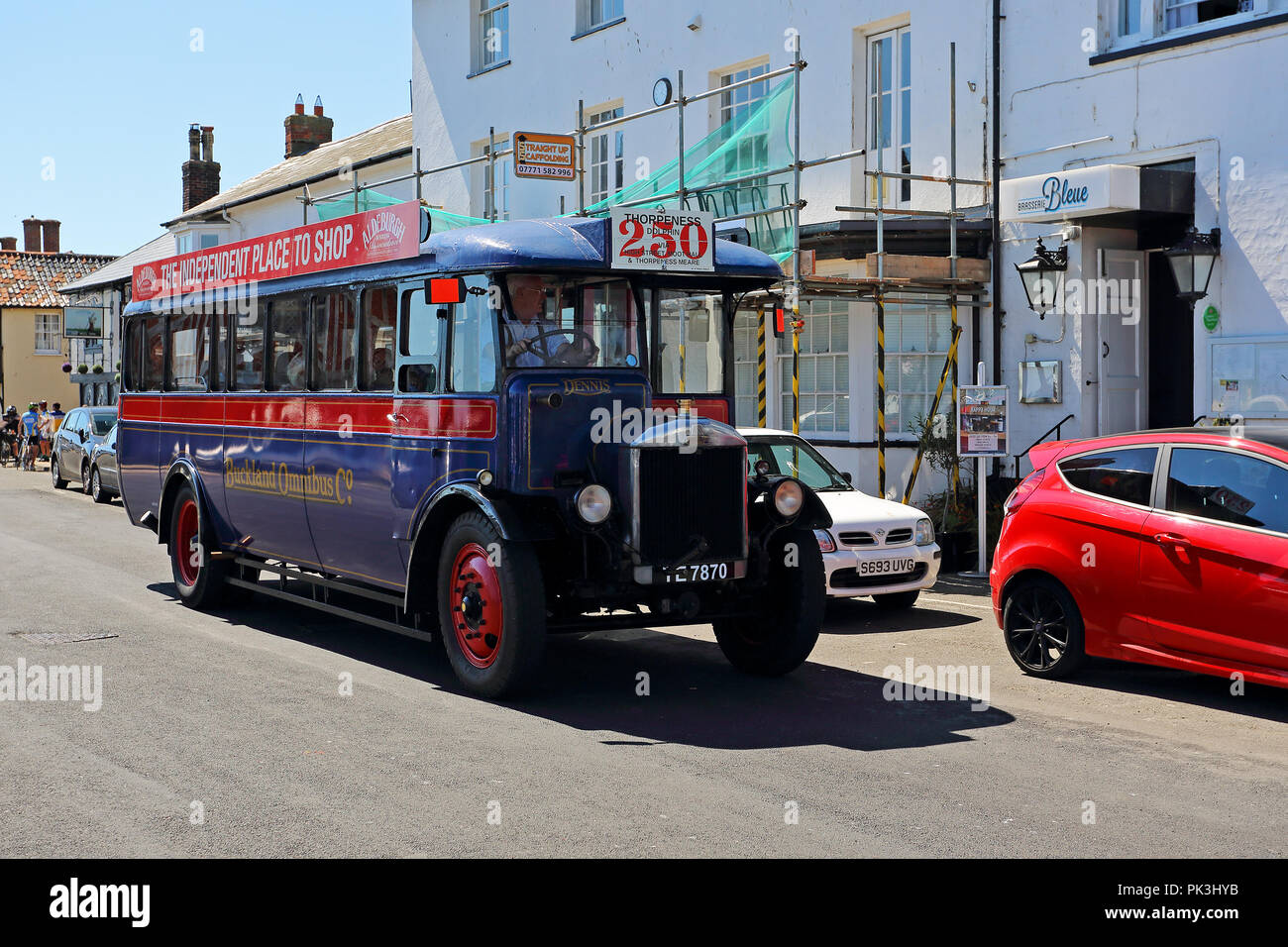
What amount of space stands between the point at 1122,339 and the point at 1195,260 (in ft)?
5.94

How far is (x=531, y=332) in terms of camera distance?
28.0 feet

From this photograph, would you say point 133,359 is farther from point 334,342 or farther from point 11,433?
point 11,433

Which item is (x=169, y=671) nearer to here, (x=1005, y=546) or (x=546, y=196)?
(x=1005, y=546)

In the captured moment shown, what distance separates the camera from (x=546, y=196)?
23.6m

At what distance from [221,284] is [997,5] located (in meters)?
9.07

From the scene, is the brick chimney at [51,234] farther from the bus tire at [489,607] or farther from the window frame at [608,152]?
the bus tire at [489,607]

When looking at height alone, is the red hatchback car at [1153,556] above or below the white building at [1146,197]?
below

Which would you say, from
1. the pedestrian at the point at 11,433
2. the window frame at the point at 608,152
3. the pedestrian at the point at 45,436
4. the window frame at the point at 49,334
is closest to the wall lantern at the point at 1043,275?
the window frame at the point at 608,152

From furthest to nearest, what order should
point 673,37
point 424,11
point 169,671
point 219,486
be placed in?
point 424,11 → point 673,37 → point 219,486 → point 169,671

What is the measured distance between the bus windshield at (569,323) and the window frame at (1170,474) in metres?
3.32

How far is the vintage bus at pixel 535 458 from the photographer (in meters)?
8.16

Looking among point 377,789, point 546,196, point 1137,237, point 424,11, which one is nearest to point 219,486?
point 377,789

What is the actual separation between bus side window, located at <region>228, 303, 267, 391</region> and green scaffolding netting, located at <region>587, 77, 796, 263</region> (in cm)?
626

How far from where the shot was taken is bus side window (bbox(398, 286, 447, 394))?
8.89 metres
